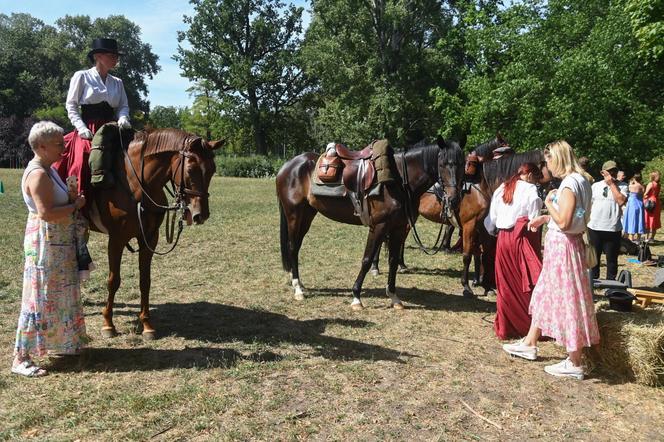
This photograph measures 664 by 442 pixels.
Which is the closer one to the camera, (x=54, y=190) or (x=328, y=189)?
(x=54, y=190)

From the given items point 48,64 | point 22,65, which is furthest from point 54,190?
point 48,64

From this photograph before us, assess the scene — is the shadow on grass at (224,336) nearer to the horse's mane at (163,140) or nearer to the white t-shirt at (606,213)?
the horse's mane at (163,140)

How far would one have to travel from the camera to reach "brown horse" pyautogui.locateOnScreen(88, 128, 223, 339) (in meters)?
4.60

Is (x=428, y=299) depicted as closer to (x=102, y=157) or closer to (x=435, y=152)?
(x=435, y=152)

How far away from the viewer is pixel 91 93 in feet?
16.0

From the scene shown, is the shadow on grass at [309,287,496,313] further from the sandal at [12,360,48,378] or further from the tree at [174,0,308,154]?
the tree at [174,0,308,154]

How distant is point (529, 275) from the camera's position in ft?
16.6

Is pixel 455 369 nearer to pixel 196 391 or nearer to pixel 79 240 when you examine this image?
pixel 196 391

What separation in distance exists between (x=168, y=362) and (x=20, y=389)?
3.79ft

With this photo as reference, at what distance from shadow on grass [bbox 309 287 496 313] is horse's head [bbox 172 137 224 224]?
9.41 feet

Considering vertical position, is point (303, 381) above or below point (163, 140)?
below

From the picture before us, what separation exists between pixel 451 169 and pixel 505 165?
5.04 ft

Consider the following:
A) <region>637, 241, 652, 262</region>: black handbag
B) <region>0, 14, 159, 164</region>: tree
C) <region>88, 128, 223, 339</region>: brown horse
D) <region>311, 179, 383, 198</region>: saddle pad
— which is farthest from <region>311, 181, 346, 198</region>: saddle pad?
<region>0, 14, 159, 164</region>: tree

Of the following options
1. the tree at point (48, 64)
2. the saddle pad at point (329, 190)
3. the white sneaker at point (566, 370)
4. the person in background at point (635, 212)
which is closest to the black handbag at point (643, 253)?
the person in background at point (635, 212)
